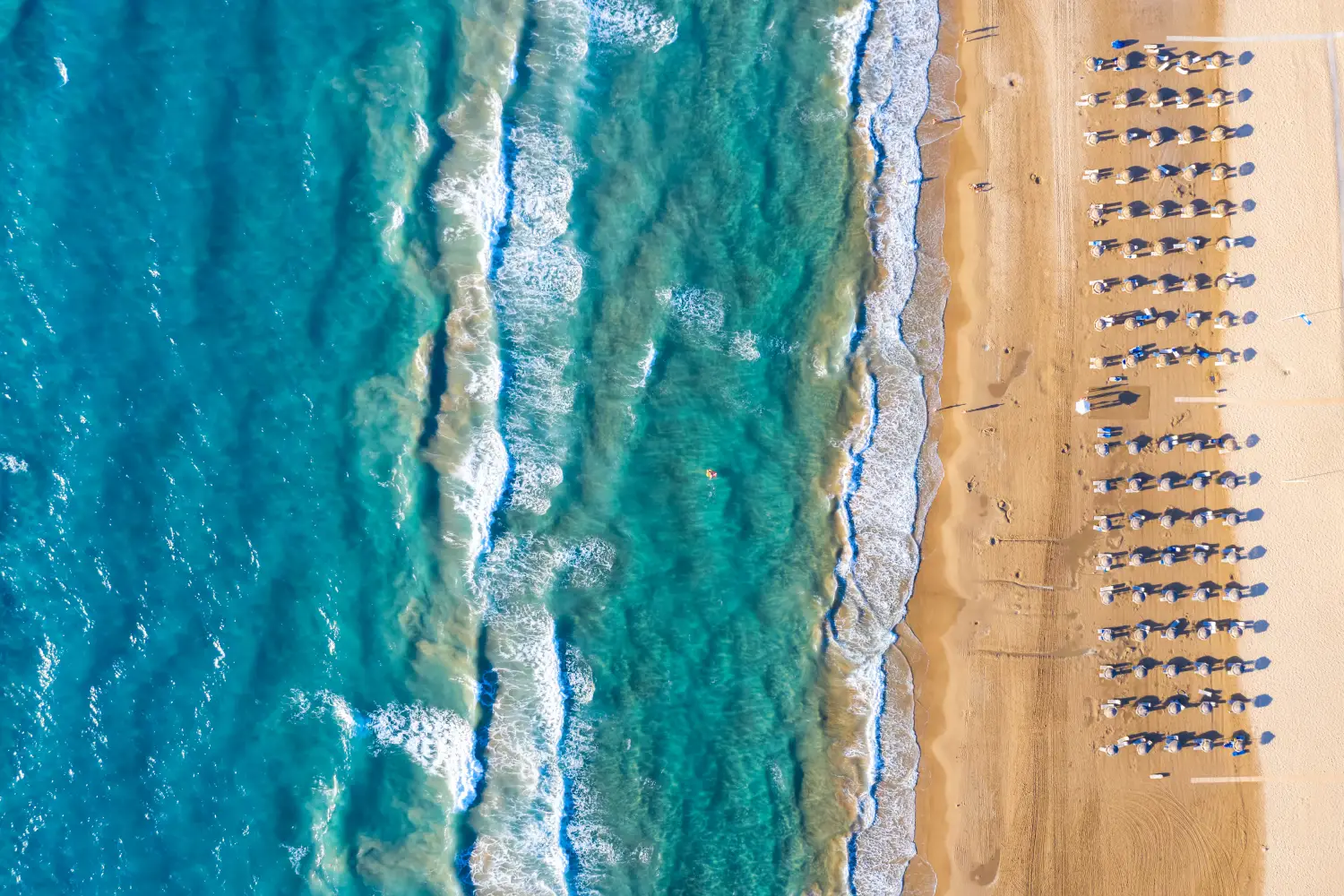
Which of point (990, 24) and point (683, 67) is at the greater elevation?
point (990, 24)

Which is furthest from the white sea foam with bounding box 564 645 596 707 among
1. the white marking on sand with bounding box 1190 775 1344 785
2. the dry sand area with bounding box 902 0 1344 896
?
the white marking on sand with bounding box 1190 775 1344 785

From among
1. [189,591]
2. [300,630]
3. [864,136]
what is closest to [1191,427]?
[864,136]

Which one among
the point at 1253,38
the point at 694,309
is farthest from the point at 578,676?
the point at 1253,38

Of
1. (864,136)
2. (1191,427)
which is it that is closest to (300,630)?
(864,136)

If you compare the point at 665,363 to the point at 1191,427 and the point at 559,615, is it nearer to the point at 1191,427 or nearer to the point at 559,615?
the point at 559,615

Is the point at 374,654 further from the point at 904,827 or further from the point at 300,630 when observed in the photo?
the point at 904,827

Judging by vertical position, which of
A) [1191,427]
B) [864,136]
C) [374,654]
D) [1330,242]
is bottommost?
[374,654]
